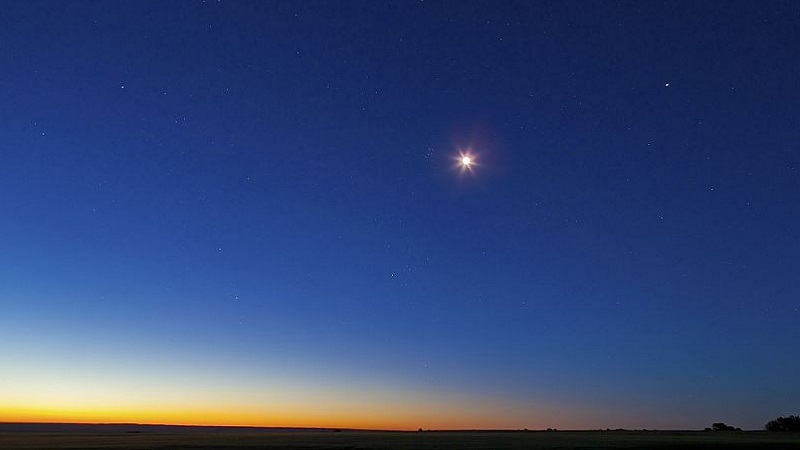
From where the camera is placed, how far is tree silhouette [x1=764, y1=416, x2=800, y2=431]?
5305 inches

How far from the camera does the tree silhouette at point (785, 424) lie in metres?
135

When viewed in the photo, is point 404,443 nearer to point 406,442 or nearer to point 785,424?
point 406,442

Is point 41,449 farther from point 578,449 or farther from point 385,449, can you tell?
point 578,449

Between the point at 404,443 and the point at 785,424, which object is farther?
the point at 785,424

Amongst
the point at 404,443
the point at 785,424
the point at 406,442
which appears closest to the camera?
the point at 404,443

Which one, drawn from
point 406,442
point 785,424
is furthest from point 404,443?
point 785,424

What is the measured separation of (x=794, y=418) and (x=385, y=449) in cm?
13071

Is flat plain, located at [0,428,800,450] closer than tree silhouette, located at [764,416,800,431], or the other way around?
flat plain, located at [0,428,800,450]

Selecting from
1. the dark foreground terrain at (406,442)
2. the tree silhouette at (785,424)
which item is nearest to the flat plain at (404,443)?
the dark foreground terrain at (406,442)

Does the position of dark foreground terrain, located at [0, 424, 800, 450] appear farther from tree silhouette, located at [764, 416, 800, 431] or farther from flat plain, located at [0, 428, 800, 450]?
tree silhouette, located at [764, 416, 800, 431]

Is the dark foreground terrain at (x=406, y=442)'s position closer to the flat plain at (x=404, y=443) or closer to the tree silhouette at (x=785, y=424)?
the flat plain at (x=404, y=443)

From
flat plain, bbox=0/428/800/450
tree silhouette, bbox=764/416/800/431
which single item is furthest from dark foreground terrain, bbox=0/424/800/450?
tree silhouette, bbox=764/416/800/431

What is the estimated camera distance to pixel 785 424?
137625 mm

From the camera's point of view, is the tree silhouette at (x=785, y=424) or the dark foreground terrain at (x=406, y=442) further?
the tree silhouette at (x=785, y=424)
